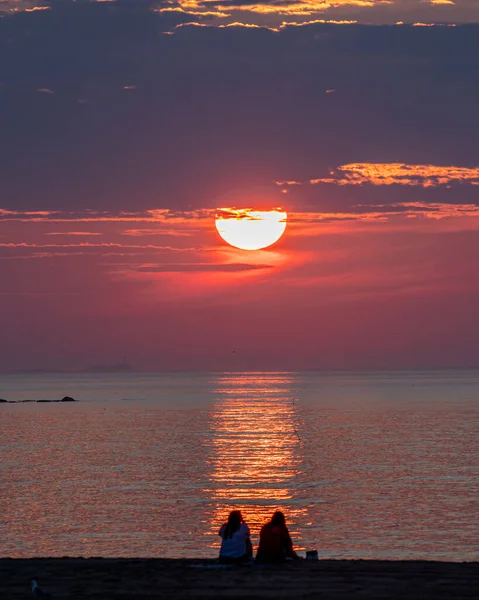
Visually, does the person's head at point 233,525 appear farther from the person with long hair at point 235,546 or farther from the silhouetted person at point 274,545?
the silhouetted person at point 274,545

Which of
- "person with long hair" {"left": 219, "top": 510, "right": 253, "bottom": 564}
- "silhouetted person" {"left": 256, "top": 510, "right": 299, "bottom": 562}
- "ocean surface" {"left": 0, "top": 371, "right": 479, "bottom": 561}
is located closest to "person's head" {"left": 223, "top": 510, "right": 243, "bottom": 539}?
"person with long hair" {"left": 219, "top": 510, "right": 253, "bottom": 564}

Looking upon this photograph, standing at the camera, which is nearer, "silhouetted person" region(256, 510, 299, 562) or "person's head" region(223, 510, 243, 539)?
"silhouetted person" region(256, 510, 299, 562)

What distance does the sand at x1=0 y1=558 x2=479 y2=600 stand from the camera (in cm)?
2006

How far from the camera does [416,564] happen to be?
78.5 ft

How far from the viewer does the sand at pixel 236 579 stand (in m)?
20.1

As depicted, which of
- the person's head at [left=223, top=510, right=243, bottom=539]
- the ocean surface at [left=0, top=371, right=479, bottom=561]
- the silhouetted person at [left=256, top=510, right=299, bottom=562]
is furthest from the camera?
the ocean surface at [left=0, top=371, right=479, bottom=561]

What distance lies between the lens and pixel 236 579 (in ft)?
72.5

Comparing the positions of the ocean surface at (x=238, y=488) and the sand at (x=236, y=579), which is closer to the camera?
the sand at (x=236, y=579)

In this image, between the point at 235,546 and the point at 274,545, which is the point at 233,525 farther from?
the point at 274,545

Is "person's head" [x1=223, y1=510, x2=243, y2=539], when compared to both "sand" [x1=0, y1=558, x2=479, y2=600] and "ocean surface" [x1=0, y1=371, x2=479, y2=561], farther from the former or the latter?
"ocean surface" [x1=0, y1=371, x2=479, y2=561]

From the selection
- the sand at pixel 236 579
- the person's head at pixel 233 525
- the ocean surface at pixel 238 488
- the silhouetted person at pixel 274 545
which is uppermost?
the ocean surface at pixel 238 488

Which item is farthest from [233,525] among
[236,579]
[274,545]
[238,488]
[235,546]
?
[238,488]

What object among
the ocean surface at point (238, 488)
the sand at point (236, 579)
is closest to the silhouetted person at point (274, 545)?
the sand at point (236, 579)

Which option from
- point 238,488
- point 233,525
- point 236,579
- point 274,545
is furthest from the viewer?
point 238,488
